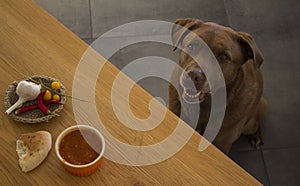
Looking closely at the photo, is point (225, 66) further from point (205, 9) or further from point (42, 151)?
point (205, 9)

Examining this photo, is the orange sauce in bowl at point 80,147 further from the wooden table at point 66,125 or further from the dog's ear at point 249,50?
the dog's ear at point 249,50

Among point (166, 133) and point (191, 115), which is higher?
point (166, 133)

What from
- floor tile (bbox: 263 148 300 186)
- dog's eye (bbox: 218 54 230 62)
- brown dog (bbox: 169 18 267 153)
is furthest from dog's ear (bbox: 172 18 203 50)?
floor tile (bbox: 263 148 300 186)

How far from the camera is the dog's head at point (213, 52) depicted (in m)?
Result: 1.53

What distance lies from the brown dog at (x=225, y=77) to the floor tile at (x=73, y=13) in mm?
758

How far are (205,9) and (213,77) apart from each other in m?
0.96

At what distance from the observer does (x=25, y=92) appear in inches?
47.4

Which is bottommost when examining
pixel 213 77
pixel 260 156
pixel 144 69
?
pixel 260 156

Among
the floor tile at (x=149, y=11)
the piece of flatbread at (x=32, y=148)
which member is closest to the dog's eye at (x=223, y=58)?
the piece of flatbread at (x=32, y=148)

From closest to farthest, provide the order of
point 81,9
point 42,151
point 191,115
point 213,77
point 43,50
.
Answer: point 42,151 < point 43,50 < point 213,77 < point 191,115 < point 81,9

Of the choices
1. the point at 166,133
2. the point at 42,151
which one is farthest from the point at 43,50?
the point at 166,133

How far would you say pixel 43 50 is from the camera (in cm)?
138

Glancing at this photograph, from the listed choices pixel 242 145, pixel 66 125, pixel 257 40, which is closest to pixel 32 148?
pixel 66 125

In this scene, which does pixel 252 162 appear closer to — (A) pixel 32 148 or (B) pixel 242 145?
(B) pixel 242 145
